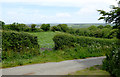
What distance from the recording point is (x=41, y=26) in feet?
82.2

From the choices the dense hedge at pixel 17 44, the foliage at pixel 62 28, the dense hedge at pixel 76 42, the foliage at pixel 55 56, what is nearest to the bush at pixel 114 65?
the foliage at pixel 55 56

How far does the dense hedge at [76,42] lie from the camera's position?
1185 cm

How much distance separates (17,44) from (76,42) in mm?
5445

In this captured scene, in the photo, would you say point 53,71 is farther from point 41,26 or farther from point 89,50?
point 41,26

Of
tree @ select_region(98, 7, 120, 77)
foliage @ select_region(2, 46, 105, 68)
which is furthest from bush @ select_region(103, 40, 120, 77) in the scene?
foliage @ select_region(2, 46, 105, 68)

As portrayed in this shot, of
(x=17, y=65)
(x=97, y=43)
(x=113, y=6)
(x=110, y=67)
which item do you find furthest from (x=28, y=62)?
(x=97, y=43)

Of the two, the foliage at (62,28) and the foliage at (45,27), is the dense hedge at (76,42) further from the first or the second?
A: the foliage at (45,27)

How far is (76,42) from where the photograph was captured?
13.0m

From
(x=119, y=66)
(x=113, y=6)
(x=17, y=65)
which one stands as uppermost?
(x=113, y=6)

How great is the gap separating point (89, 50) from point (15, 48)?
6218 millimetres

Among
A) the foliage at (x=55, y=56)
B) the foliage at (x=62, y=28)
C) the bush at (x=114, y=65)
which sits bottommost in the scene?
the foliage at (x=55, y=56)

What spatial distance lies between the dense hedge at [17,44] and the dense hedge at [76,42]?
6.74 feet

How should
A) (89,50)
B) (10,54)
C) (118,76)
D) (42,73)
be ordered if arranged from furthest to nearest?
1. (89,50)
2. (10,54)
3. (42,73)
4. (118,76)

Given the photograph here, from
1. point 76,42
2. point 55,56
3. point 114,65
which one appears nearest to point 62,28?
point 76,42
